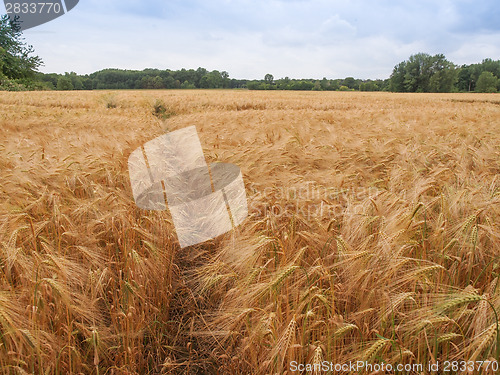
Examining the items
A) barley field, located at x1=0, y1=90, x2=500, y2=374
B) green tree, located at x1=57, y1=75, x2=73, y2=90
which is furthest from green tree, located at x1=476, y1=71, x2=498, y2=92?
green tree, located at x1=57, y1=75, x2=73, y2=90

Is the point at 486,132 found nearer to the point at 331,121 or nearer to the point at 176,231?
the point at 331,121

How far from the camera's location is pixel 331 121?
6.95 m

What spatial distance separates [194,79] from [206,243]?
83.8m

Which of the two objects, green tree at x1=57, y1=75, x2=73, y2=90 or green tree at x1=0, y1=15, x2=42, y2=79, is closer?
green tree at x1=0, y1=15, x2=42, y2=79

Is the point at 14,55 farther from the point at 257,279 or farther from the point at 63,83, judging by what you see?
the point at 257,279

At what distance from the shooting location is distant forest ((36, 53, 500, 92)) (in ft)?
216

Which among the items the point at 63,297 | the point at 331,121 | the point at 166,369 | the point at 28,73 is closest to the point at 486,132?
the point at 331,121

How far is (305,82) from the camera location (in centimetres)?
7381

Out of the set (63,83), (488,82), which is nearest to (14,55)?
(63,83)

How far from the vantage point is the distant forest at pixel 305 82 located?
65.9 m
